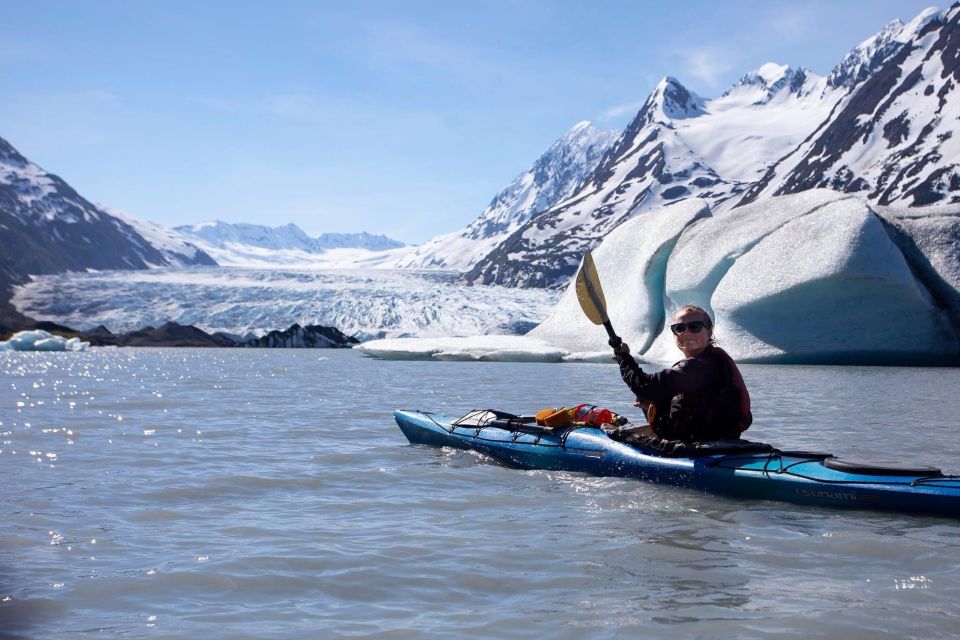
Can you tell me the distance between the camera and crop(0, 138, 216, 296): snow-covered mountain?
435 ft

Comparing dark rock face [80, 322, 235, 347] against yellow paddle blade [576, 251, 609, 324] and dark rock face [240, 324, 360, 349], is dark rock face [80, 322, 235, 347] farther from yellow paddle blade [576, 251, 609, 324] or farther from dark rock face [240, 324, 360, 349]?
yellow paddle blade [576, 251, 609, 324]

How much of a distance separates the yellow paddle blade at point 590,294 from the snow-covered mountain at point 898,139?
76911mm

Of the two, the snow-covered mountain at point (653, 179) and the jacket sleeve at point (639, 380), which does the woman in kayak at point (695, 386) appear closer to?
the jacket sleeve at point (639, 380)

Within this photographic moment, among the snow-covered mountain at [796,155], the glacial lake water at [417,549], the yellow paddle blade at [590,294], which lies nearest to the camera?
the glacial lake water at [417,549]

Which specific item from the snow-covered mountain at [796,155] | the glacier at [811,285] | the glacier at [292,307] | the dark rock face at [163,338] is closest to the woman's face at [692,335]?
the glacier at [811,285]

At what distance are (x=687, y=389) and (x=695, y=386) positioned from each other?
0.24ft

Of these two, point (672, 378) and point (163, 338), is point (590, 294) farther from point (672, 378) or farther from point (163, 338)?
point (163, 338)

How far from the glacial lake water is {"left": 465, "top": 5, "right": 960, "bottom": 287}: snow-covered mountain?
61999 mm

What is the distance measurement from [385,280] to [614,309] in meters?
48.8

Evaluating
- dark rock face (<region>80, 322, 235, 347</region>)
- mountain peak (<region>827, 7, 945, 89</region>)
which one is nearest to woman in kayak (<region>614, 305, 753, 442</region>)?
dark rock face (<region>80, 322, 235, 347</region>)

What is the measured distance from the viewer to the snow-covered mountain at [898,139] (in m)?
86.1

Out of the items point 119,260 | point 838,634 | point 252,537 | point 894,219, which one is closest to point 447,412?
point 252,537

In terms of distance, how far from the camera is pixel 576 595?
15.5 feet

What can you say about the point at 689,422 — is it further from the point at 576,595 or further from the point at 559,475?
the point at 576,595
